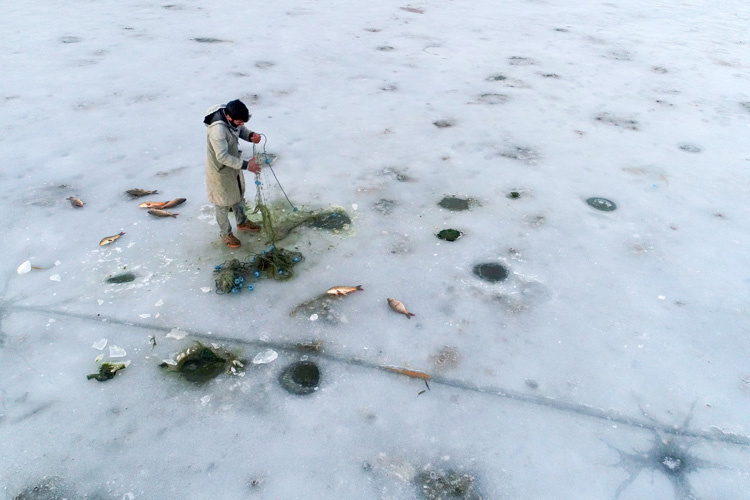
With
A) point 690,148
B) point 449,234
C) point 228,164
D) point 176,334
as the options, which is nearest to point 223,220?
point 228,164

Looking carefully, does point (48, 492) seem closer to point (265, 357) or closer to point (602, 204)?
point (265, 357)

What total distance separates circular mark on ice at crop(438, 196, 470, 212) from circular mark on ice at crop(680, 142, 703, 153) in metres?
2.85

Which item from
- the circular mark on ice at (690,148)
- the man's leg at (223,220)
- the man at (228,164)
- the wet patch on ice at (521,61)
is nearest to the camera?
the man at (228,164)

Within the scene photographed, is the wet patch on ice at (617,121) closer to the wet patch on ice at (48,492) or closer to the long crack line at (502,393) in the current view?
the long crack line at (502,393)

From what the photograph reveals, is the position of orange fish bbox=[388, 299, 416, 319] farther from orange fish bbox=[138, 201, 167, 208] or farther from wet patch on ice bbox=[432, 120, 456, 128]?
wet patch on ice bbox=[432, 120, 456, 128]

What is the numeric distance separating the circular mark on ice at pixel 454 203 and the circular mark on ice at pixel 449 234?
1.11ft

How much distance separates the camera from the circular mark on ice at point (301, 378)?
8.85 feet

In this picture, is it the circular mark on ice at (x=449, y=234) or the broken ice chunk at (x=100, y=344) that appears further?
the circular mark on ice at (x=449, y=234)

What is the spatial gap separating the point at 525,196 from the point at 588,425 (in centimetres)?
236

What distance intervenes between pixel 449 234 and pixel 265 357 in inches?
70.7

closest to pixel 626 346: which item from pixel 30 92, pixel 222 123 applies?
pixel 222 123

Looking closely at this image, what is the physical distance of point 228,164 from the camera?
3332 millimetres

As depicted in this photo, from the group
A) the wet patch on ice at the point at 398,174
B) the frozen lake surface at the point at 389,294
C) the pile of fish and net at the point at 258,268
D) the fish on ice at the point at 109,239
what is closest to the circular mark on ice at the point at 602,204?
the frozen lake surface at the point at 389,294

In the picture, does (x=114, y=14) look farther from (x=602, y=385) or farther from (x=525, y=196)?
(x=602, y=385)
